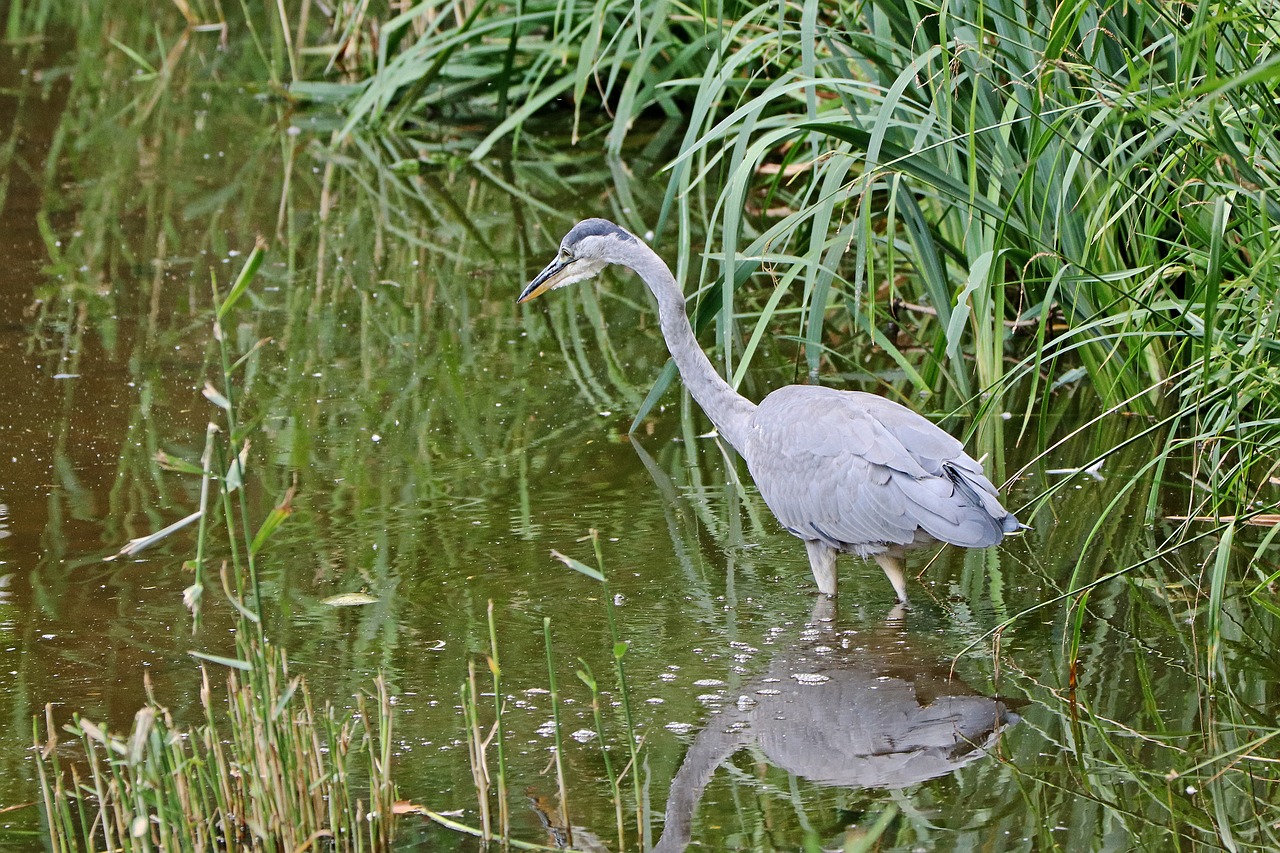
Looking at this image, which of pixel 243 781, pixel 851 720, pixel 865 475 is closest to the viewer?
pixel 243 781

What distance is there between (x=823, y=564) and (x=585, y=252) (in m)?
1.24

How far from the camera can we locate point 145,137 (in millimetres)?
10297

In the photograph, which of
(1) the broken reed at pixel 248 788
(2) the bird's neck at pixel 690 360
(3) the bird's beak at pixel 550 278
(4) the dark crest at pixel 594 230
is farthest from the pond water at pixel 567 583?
(4) the dark crest at pixel 594 230

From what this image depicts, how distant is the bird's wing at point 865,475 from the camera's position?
3982 mm

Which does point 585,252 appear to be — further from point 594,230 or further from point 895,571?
point 895,571

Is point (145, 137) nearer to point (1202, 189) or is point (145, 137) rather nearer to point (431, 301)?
point (431, 301)

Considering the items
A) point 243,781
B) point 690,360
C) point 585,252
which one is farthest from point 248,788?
point 585,252

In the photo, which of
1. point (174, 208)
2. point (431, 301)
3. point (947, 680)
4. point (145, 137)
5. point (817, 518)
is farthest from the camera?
point (145, 137)

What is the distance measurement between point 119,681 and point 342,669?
55 cm

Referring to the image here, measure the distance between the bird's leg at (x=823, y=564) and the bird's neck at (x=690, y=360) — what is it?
17.0 inches

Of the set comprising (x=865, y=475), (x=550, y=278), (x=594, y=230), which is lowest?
(x=865, y=475)

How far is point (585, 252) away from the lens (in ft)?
15.9

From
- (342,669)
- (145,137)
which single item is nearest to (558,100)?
(145,137)

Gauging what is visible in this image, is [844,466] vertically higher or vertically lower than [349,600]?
higher
